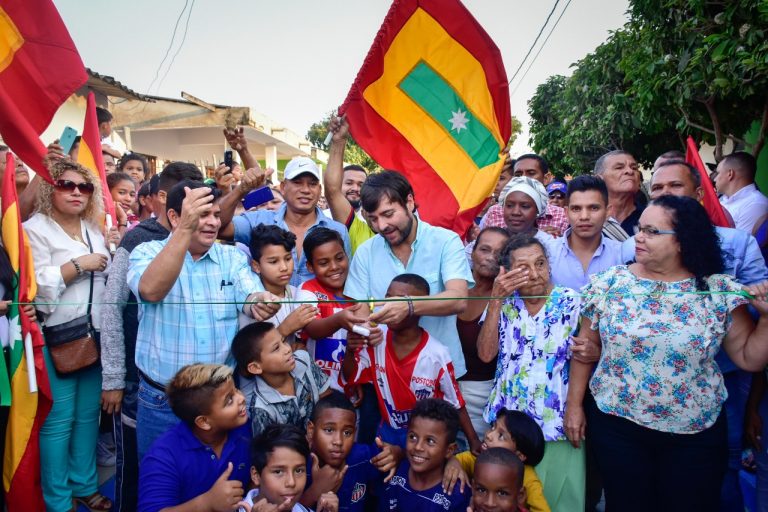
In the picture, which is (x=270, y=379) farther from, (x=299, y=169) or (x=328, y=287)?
(x=299, y=169)

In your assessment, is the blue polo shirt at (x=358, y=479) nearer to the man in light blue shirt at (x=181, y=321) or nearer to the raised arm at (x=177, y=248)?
the man in light blue shirt at (x=181, y=321)

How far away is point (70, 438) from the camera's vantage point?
330 cm

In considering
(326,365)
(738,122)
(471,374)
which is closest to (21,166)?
(326,365)

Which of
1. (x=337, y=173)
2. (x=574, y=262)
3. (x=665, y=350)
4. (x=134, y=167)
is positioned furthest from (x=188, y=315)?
(x=134, y=167)

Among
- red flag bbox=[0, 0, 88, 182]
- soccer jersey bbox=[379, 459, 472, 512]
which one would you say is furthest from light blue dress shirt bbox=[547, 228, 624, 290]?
red flag bbox=[0, 0, 88, 182]

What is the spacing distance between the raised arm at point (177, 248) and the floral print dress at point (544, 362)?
5.09 feet

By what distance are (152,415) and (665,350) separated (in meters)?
2.44

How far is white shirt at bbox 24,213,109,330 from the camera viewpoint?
10.2 feet

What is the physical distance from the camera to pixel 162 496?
2480 millimetres

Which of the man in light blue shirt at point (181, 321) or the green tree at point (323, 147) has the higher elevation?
the green tree at point (323, 147)

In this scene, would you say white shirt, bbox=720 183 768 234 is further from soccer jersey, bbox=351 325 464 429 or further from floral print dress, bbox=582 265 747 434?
soccer jersey, bbox=351 325 464 429

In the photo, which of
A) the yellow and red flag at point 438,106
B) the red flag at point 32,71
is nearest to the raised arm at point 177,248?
the red flag at point 32,71

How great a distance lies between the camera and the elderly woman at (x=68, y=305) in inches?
124

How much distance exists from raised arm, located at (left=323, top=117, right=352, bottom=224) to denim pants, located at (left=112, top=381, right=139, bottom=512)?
5.50 feet
